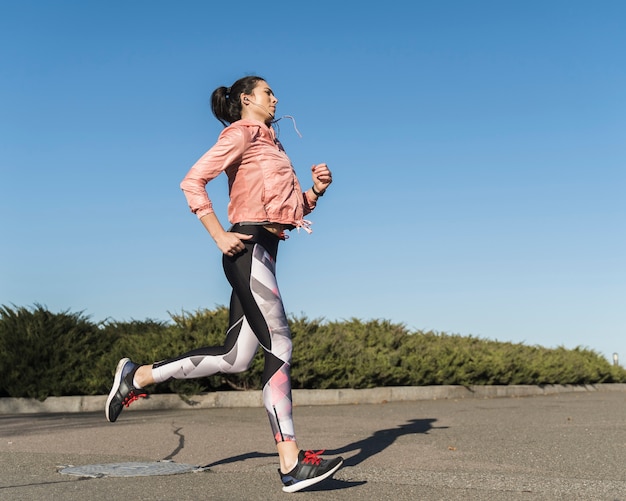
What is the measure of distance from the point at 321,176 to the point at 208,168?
88cm

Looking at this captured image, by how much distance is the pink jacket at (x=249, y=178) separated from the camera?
451cm

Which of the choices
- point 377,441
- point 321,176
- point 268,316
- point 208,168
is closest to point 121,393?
point 268,316

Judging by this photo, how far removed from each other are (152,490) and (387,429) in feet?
13.6

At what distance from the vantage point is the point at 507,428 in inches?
335

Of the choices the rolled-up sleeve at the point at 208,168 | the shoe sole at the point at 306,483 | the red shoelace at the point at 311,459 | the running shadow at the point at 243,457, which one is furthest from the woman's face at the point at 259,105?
the running shadow at the point at 243,457

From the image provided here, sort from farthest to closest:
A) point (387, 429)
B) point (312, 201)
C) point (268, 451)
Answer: point (387, 429)
point (268, 451)
point (312, 201)

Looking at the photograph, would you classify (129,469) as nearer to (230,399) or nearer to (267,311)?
(267,311)

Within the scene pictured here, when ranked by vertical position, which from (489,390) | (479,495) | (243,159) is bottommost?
(479,495)

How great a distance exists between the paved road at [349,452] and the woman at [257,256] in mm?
367

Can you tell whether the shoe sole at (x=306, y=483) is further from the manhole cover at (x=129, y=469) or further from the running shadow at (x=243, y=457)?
the running shadow at (x=243, y=457)

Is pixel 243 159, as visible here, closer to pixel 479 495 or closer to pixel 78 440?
pixel 479 495

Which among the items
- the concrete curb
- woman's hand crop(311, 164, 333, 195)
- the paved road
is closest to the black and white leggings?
the paved road

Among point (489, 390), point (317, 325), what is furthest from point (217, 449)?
point (489, 390)

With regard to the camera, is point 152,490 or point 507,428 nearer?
point 152,490
